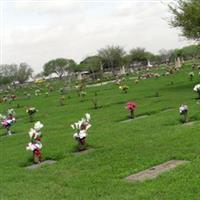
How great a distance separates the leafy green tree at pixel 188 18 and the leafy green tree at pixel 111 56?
59718 millimetres

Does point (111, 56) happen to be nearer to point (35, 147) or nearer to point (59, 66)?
point (59, 66)

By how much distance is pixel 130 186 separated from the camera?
7.65 meters

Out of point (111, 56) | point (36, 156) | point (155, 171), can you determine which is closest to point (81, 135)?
point (36, 156)

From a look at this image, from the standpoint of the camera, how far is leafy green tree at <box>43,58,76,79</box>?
350 feet

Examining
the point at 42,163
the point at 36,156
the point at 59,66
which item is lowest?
the point at 42,163

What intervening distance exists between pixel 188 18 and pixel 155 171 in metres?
22.7

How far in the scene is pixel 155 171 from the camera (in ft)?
27.6

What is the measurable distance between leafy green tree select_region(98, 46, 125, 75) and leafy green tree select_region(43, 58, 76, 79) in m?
14.8

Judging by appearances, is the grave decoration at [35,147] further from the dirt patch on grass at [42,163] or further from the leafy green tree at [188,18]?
the leafy green tree at [188,18]

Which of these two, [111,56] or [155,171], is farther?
[111,56]

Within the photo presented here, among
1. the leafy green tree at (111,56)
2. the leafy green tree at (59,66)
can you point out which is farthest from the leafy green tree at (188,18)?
the leafy green tree at (59,66)

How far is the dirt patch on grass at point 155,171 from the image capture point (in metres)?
8.12

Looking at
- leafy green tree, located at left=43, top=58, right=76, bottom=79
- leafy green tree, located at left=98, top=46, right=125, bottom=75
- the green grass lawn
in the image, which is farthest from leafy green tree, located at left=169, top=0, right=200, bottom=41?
leafy green tree, located at left=43, top=58, right=76, bottom=79

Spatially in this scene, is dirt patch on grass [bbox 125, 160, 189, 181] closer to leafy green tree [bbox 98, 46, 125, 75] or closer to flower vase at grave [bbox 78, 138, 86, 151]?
flower vase at grave [bbox 78, 138, 86, 151]
